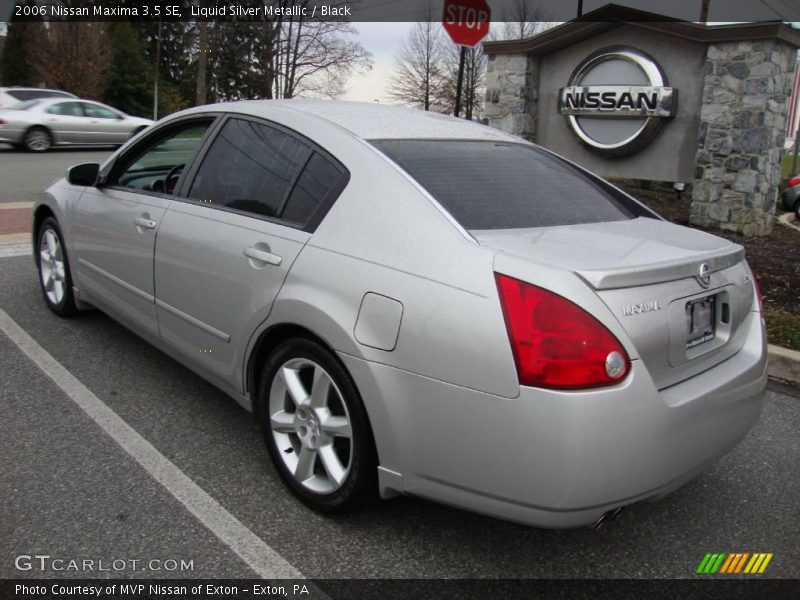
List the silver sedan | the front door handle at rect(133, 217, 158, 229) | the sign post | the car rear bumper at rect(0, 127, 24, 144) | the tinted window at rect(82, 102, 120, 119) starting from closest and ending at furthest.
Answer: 1. the front door handle at rect(133, 217, 158, 229)
2. the sign post
3. the car rear bumper at rect(0, 127, 24, 144)
4. the silver sedan
5. the tinted window at rect(82, 102, 120, 119)

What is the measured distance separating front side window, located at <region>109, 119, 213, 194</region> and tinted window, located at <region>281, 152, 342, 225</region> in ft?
3.04

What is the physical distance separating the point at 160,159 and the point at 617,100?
24.3 ft

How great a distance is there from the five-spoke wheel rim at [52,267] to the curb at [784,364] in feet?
15.0

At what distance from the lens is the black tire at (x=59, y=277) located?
192 inches

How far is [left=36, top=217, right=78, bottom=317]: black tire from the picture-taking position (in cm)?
487

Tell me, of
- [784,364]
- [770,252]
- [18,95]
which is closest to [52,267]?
[784,364]

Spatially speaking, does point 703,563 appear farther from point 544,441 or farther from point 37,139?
point 37,139

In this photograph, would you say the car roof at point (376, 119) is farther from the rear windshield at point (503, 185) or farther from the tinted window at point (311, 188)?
the tinted window at point (311, 188)

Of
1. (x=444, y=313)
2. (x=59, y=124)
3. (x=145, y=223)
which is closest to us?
(x=444, y=313)

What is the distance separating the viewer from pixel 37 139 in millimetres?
18422

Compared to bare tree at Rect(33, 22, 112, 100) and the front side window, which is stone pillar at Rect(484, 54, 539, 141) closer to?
the front side window

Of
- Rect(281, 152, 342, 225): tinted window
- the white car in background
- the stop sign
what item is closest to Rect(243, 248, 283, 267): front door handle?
Rect(281, 152, 342, 225): tinted window

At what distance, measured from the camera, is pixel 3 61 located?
150 feet

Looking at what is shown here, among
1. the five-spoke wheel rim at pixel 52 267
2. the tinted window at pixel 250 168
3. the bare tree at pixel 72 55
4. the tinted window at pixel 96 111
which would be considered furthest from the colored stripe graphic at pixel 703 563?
the bare tree at pixel 72 55
